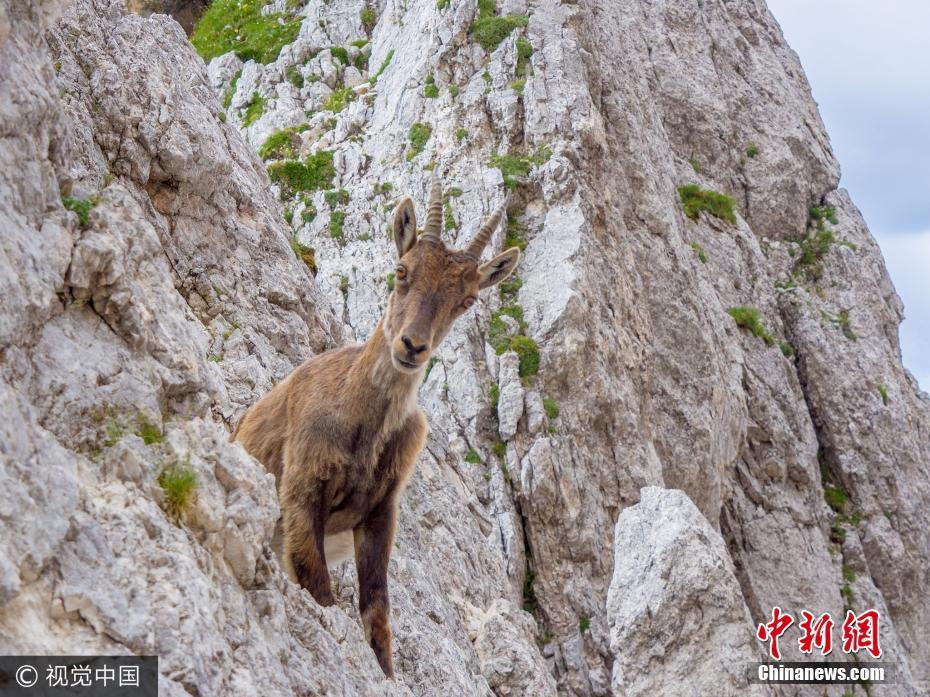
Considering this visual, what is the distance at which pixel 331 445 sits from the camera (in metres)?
7.47

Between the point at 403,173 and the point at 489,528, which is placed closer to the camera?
the point at 489,528

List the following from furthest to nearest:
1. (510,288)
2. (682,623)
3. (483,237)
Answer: (510,288), (682,623), (483,237)

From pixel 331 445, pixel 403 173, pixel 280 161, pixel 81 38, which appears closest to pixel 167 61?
pixel 81 38

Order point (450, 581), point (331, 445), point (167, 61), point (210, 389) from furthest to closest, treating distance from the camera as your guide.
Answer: point (450, 581)
point (167, 61)
point (331, 445)
point (210, 389)

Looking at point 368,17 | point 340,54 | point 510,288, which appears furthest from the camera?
point 368,17

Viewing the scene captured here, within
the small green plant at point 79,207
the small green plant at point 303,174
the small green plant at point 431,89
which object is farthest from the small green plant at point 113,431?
the small green plant at point 431,89

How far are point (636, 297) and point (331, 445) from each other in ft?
61.2

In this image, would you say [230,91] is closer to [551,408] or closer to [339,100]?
[339,100]

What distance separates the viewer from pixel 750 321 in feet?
102

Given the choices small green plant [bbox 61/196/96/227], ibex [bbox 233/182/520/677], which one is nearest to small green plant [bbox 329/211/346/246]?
ibex [bbox 233/182/520/677]

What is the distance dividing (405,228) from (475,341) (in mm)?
12496

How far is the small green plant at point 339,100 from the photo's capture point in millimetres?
28828

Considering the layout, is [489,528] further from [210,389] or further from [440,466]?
[210,389]

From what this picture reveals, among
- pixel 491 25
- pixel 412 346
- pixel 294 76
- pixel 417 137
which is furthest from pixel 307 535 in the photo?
pixel 294 76
